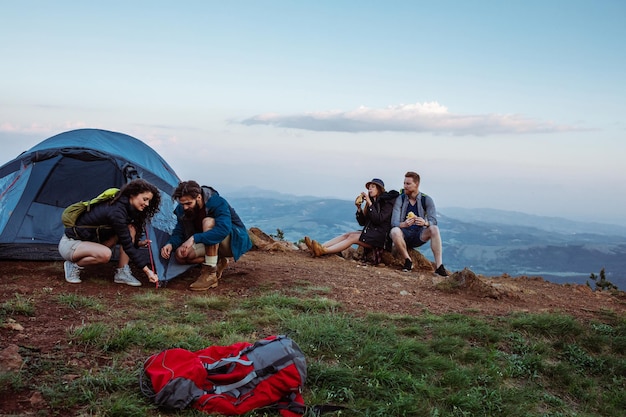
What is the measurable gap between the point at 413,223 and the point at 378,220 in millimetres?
782

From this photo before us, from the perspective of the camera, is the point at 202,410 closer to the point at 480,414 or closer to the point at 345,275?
the point at 480,414

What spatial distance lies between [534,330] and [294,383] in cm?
361

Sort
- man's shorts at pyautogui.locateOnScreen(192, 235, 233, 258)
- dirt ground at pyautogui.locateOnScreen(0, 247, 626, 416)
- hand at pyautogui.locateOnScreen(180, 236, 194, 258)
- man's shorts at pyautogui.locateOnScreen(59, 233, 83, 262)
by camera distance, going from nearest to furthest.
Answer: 1. dirt ground at pyautogui.locateOnScreen(0, 247, 626, 416)
2. man's shorts at pyautogui.locateOnScreen(59, 233, 83, 262)
3. hand at pyautogui.locateOnScreen(180, 236, 194, 258)
4. man's shorts at pyautogui.locateOnScreen(192, 235, 233, 258)

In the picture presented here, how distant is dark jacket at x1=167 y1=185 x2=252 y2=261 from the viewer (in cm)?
698

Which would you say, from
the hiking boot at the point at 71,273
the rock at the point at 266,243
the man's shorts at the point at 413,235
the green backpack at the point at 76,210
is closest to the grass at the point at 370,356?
the hiking boot at the point at 71,273

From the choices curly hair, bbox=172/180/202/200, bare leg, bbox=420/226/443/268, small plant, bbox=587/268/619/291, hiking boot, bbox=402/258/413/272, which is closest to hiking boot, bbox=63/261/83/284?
curly hair, bbox=172/180/202/200

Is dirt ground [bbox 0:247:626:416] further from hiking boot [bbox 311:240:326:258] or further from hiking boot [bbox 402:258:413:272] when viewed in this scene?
hiking boot [bbox 311:240:326:258]

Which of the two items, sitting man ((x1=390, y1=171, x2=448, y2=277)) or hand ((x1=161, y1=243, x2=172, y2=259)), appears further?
sitting man ((x1=390, y1=171, x2=448, y2=277))

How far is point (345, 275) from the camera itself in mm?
8836

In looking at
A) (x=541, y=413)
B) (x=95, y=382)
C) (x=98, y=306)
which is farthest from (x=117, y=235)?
(x=541, y=413)

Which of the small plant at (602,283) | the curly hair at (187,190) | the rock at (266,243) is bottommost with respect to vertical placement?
the small plant at (602,283)

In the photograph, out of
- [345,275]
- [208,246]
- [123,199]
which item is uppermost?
[123,199]

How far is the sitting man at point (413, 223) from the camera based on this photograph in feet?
33.3

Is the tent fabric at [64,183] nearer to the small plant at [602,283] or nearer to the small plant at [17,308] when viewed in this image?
the small plant at [17,308]
